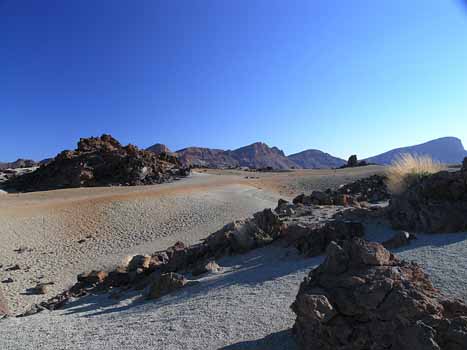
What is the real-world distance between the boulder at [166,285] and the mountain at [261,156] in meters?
119

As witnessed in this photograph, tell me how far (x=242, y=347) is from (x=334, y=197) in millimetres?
10070

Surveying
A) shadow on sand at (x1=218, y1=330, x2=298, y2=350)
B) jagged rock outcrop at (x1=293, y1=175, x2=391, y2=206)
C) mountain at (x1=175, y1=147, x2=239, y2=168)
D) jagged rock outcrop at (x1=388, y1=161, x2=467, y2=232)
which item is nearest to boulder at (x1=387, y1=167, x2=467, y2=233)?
jagged rock outcrop at (x1=388, y1=161, x2=467, y2=232)

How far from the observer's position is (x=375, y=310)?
3469mm

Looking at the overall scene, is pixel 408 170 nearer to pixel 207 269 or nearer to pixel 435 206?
pixel 435 206

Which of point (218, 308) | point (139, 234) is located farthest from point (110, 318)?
point (139, 234)

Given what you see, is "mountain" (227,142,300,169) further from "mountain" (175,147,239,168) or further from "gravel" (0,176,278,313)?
"gravel" (0,176,278,313)

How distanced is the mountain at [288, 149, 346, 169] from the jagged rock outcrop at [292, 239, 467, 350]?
14462 cm

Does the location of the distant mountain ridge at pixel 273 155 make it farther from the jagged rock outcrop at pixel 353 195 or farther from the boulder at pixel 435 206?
the boulder at pixel 435 206

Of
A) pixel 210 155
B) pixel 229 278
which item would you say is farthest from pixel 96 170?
pixel 210 155

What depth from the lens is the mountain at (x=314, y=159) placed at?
14812 centimetres

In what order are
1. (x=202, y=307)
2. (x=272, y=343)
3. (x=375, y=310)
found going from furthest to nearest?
(x=202, y=307) → (x=272, y=343) → (x=375, y=310)

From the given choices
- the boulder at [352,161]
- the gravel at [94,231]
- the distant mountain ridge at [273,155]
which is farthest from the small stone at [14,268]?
the distant mountain ridge at [273,155]

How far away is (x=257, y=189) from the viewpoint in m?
29.1

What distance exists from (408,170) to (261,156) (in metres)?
127
